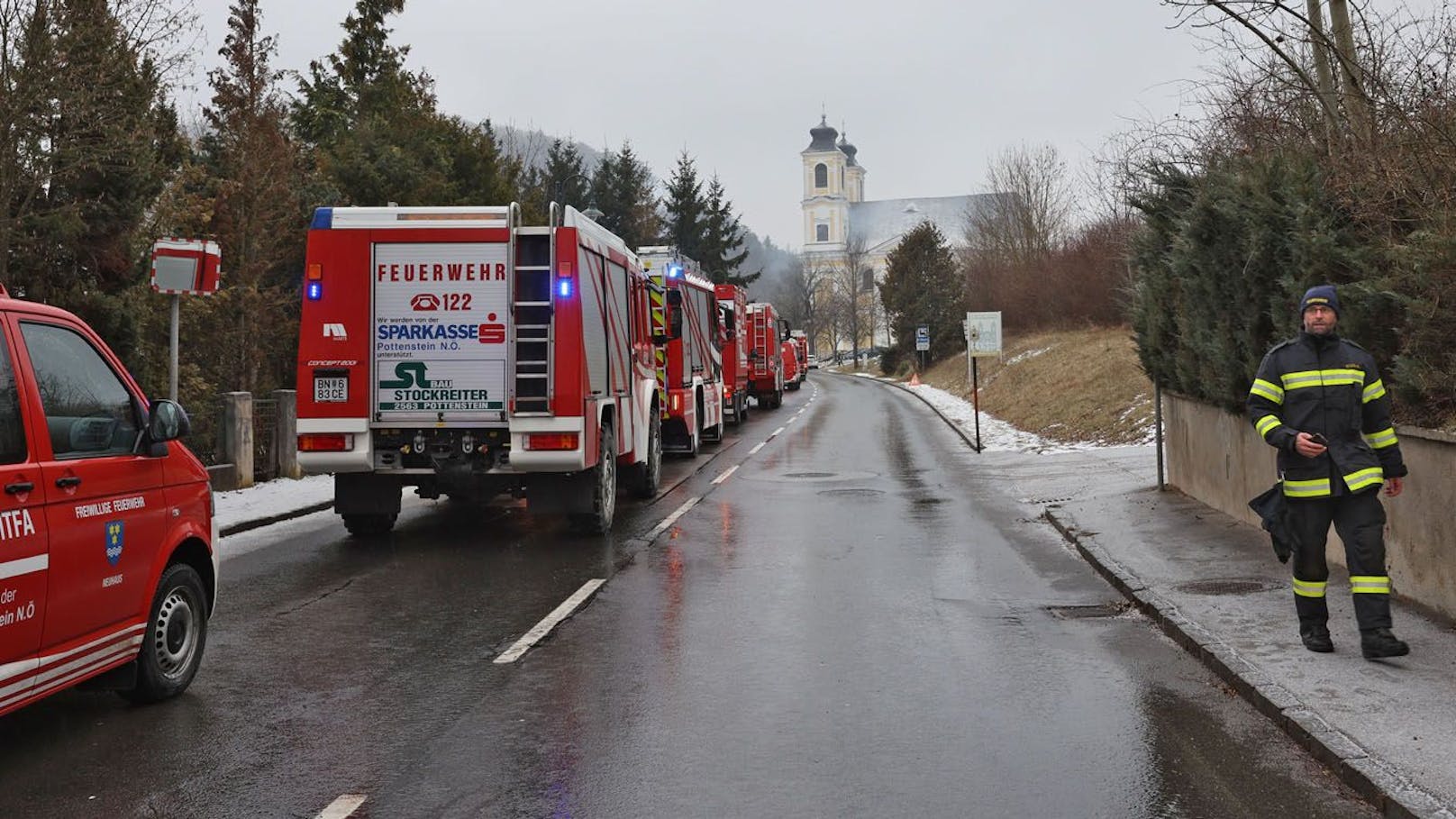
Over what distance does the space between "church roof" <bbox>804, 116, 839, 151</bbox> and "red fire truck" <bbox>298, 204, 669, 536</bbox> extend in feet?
479

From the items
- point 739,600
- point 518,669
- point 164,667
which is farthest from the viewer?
point 739,600

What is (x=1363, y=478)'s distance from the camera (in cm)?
632

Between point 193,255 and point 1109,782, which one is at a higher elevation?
point 193,255

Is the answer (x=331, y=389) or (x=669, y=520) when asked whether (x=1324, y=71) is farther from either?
(x=331, y=389)

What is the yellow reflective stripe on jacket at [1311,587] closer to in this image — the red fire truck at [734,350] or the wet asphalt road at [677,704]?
the wet asphalt road at [677,704]

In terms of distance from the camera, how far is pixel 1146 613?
26.8 feet

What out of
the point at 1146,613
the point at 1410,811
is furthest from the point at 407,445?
the point at 1410,811

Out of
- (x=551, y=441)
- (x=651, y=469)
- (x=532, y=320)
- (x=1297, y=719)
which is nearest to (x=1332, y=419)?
(x=1297, y=719)

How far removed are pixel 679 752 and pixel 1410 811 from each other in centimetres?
276

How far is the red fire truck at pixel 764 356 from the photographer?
38.1m

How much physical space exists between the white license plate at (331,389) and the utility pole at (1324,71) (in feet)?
27.4

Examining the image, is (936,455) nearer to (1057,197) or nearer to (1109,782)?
(1109,782)

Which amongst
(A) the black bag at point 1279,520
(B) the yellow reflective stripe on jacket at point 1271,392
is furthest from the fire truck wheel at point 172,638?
(B) the yellow reflective stripe on jacket at point 1271,392

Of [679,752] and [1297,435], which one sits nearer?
[679,752]
